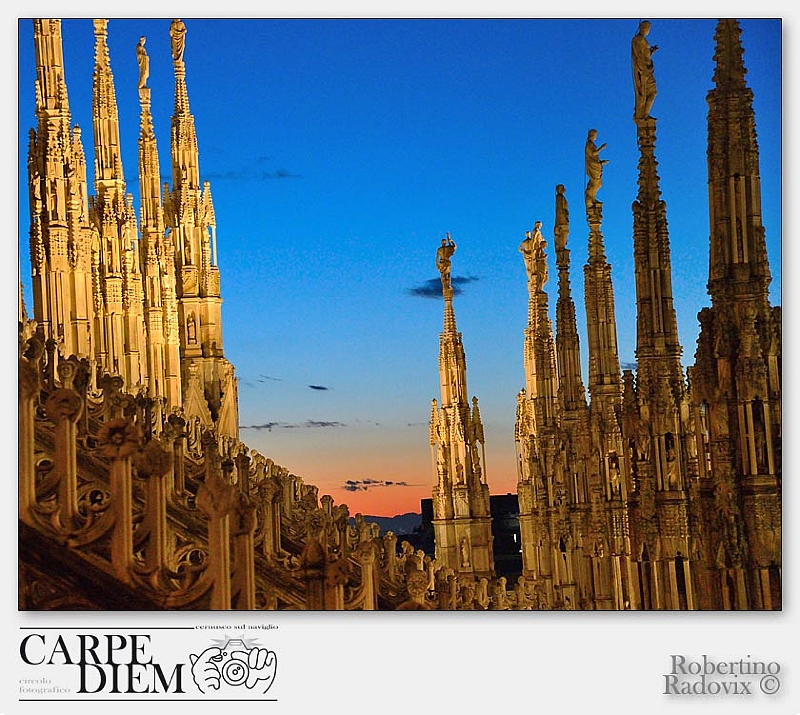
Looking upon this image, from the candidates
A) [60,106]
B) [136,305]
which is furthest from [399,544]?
[136,305]

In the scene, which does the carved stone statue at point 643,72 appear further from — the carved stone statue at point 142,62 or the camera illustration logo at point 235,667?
the camera illustration logo at point 235,667

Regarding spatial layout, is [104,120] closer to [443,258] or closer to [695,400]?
[443,258]

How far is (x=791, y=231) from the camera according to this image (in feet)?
26.9

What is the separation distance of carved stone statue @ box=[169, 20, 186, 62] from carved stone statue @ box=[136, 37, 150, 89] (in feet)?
0.65

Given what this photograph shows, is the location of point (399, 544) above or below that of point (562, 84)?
below

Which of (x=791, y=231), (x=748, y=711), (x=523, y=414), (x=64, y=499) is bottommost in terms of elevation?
(x=748, y=711)

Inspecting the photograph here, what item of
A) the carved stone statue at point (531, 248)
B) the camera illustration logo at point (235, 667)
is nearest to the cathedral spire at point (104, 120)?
the carved stone statue at point (531, 248)

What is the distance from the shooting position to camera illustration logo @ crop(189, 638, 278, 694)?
8.20 meters

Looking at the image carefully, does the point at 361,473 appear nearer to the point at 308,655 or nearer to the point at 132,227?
the point at 308,655

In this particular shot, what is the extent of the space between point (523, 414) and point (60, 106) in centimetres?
374

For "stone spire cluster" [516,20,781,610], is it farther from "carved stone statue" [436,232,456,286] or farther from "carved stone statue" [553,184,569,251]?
"carved stone statue" [436,232,456,286]

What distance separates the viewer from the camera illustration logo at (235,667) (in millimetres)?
8195

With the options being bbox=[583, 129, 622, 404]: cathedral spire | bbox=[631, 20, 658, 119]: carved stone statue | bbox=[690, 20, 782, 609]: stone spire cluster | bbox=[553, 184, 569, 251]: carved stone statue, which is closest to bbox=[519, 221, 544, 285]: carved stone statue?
bbox=[553, 184, 569, 251]: carved stone statue

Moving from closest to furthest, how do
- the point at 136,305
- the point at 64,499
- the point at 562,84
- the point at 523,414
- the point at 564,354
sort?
1. the point at 64,499
2. the point at 562,84
3. the point at 523,414
4. the point at 564,354
5. the point at 136,305
